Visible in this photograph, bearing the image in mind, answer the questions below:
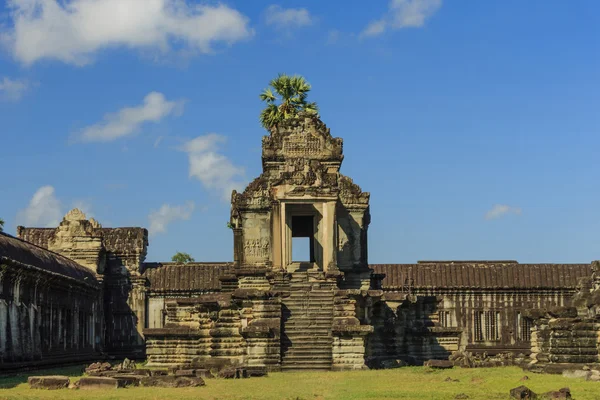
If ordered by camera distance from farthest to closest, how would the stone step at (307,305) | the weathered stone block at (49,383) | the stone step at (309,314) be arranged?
1. the stone step at (307,305)
2. the stone step at (309,314)
3. the weathered stone block at (49,383)

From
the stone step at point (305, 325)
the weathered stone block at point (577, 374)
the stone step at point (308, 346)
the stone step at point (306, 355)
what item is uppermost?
the stone step at point (305, 325)

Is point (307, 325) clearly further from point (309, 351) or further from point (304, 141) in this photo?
point (304, 141)

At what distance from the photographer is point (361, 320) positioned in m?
30.8

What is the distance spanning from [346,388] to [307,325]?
801cm

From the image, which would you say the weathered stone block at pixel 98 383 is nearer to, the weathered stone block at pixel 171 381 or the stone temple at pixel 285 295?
the weathered stone block at pixel 171 381

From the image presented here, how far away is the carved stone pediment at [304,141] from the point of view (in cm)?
3706

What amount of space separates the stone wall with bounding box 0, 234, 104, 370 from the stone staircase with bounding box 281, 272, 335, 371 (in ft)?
28.7

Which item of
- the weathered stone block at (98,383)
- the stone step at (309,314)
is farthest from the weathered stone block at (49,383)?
the stone step at (309,314)

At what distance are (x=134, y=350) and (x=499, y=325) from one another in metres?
17.5

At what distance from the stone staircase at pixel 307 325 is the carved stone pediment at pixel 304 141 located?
20.2 ft

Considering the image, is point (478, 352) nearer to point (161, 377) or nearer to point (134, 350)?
point (134, 350)

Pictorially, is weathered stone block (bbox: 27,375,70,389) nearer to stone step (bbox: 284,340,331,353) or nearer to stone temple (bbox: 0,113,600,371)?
stone temple (bbox: 0,113,600,371)

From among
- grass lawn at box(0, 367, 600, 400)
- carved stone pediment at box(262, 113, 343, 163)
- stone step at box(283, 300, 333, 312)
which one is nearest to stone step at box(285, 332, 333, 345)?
stone step at box(283, 300, 333, 312)

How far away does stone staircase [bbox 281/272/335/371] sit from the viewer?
94.6ft
